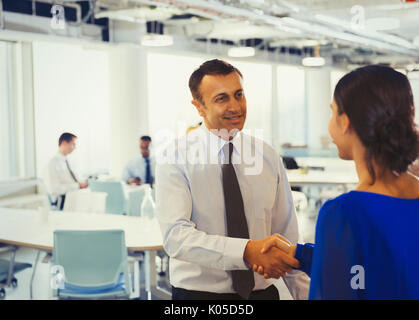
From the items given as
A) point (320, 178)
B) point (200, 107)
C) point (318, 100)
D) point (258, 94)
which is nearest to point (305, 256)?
point (200, 107)

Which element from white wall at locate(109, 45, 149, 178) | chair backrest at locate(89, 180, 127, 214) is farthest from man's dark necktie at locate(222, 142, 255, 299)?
white wall at locate(109, 45, 149, 178)

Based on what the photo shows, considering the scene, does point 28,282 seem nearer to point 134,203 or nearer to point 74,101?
point 134,203

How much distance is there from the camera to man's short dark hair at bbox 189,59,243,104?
1.91 metres

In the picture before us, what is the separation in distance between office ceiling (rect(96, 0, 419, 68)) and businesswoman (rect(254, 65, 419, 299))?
3314 mm

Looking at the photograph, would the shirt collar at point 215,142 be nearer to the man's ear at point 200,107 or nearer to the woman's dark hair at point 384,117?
the man's ear at point 200,107

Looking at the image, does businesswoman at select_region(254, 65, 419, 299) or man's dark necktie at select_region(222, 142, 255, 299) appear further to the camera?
man's dark necktie at select_region(222, 142, 255, 299)

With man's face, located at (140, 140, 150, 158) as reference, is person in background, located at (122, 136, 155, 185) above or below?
below

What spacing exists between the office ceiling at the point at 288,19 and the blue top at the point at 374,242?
341cm

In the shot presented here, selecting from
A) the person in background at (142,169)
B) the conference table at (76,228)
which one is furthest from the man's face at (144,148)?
the conference table at (76,228)

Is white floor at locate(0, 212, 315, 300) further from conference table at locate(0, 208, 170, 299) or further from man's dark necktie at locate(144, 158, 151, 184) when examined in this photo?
man's dark necktie at locate(144, 158, 151, 184)

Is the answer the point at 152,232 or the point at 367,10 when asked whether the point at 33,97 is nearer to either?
the point at 152,232

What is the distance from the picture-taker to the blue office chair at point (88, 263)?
3326 millimetres

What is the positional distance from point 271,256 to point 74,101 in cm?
714
